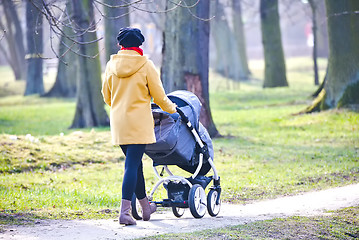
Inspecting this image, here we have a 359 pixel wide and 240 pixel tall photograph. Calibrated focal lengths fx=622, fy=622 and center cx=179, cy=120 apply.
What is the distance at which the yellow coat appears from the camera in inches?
248

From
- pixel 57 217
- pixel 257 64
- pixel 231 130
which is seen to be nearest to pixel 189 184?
pixel 57 217

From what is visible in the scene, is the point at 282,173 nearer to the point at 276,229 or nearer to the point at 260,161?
the point at 260,161

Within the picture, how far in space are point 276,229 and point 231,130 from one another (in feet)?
35.3

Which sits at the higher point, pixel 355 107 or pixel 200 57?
pixel 200 57

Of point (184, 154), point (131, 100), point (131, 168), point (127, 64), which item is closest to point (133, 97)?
point (131, 100)

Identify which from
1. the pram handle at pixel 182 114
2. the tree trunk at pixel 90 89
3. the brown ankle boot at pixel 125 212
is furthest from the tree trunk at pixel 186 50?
the brown ankle boot at pixel 125 212

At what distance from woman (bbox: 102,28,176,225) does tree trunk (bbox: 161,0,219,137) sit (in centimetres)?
778

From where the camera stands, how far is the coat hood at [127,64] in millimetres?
6305

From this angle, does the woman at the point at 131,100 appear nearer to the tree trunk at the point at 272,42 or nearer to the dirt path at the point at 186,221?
the dirt path at the point at 186,221

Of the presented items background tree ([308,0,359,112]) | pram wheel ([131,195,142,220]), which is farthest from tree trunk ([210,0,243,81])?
pram wheel ([131,195,142,220])

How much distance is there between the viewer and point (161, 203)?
23.0ft

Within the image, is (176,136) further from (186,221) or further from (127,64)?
(186,221)

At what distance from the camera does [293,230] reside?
6.45m

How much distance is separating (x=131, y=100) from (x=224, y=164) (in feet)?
19.5
